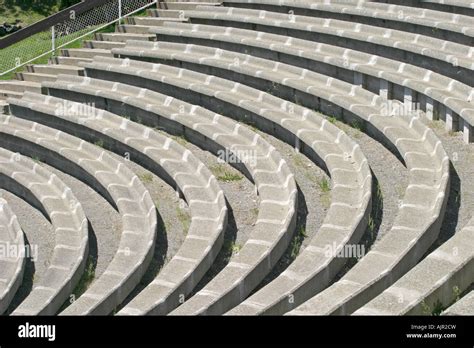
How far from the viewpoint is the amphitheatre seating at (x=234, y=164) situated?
11.3 metres

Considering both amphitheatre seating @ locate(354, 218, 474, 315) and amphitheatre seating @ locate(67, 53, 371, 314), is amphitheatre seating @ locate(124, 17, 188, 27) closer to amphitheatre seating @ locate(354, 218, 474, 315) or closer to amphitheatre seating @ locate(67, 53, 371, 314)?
amphitheatre seating @ locate(67, 53, 371, 314)

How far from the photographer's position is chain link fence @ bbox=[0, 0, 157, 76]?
73.1 feet

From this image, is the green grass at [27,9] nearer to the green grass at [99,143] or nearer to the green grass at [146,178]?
the green grass at [99,143]

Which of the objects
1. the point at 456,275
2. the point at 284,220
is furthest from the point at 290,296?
the point at 284,220

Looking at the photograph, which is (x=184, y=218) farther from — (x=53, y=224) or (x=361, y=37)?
(x=361, y=37)

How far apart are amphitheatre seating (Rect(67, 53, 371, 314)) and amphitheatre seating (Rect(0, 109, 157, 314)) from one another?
2302 mm

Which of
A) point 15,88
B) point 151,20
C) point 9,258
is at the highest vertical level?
point 151,20

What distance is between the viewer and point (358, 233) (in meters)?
12.2

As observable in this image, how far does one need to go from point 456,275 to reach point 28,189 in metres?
9.26

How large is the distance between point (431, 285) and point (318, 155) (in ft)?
19.0

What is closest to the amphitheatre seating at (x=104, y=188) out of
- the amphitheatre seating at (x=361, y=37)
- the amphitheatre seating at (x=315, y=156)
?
the amphitheatre seating at (x=315, y=156)

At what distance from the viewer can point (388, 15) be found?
18.4 metres

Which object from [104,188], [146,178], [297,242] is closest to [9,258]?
[104,188]
